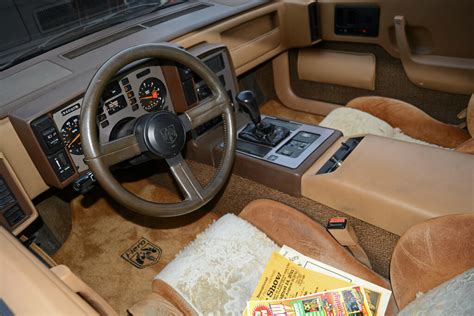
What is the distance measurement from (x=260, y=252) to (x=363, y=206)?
1.28ft

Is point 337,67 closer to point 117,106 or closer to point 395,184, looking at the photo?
point 395,184

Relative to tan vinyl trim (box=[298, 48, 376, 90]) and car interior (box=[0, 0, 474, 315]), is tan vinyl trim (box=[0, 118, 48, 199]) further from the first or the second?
tan vinyl trim (box=[298, 48, 376, 90])

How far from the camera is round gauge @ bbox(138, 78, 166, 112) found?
1387 mm

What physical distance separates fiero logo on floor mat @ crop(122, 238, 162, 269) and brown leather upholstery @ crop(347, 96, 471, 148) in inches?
48.5

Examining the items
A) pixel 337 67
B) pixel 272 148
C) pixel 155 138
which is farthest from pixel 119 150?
pixel 337 67

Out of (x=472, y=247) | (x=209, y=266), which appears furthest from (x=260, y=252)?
(x=472, y=247)

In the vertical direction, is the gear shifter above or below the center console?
above

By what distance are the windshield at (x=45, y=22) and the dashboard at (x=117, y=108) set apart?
0.48 meters

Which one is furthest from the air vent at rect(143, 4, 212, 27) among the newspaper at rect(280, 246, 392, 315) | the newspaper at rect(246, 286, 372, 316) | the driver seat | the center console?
the newspaper at rect(246, 286, 372, 316)

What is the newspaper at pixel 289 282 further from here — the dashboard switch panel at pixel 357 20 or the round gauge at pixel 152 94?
the dashboard switch panel at pixel 357 20

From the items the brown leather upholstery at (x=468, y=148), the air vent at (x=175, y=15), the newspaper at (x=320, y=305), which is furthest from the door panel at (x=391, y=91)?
the newspaper at (x=320, y=305)

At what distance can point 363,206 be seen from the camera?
1.18 metres

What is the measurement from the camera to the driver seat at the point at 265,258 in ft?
A: 3.20

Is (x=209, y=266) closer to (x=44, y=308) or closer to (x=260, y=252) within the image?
(x=260, y=252)
